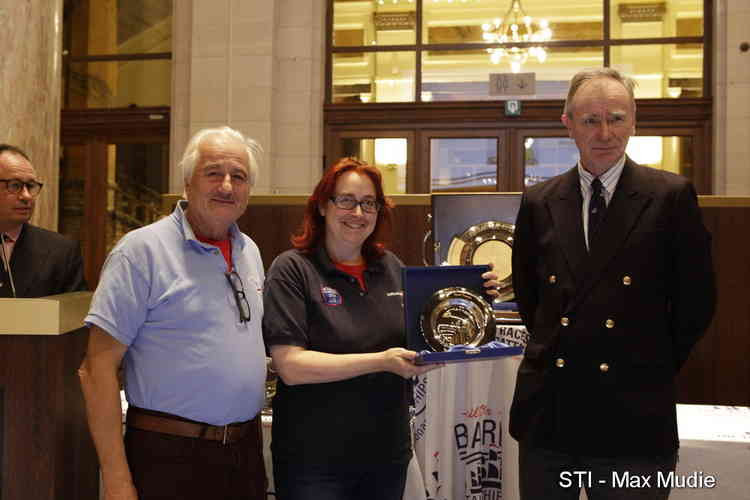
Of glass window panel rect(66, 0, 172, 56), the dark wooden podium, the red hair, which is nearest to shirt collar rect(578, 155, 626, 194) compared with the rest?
the red hair

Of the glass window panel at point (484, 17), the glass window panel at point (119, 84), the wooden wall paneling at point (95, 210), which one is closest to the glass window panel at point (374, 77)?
the glass window panel at point (484, 17)

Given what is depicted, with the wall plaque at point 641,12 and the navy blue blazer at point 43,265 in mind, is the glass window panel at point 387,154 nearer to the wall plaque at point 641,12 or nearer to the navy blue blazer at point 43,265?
the wall plaque at point 641,12

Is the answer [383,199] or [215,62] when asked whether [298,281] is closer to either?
[383,199]

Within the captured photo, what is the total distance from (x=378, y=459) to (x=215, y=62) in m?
6.03

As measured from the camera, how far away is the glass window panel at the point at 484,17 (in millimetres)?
7051

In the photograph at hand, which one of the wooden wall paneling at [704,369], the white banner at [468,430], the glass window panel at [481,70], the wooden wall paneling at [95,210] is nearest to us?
the white banner at [468,430]

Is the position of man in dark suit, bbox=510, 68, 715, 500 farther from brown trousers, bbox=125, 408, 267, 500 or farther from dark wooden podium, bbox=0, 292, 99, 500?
dark wooden podium, bbox=0, 292, 99, 500

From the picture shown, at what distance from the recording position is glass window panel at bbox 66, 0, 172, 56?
774 centimetres

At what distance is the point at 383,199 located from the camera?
207cm

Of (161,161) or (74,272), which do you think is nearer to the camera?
(74,272)

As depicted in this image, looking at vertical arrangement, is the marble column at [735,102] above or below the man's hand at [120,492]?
above

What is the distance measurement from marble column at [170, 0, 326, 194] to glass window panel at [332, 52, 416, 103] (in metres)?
0.23

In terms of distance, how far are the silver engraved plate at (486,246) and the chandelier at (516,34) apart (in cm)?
444

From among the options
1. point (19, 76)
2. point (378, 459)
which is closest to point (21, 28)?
point (19, 76)
